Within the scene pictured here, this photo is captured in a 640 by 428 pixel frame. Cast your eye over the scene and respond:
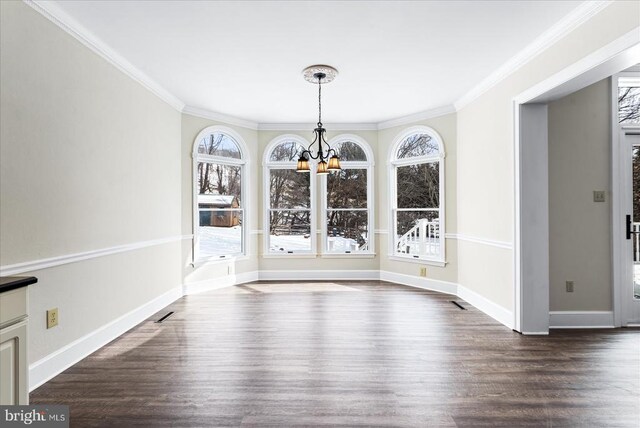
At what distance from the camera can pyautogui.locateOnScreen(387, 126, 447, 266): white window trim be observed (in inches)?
219

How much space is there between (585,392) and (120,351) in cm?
373

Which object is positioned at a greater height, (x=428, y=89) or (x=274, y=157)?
(x=428, y=89)

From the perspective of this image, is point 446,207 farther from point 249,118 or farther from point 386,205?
point 249,118

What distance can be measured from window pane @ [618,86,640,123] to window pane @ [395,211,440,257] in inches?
102

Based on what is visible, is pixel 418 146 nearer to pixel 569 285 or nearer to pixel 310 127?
pixel 310 127

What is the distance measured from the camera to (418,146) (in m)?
5.99

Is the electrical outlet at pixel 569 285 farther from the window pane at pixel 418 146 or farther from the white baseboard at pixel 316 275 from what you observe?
the white baseboard at pixel 316 275

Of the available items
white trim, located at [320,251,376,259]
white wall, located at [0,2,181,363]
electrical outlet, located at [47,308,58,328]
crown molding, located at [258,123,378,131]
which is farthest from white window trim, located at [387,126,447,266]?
electrical outlet, located at [47,308,58,328]

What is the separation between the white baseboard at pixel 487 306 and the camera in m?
3.87

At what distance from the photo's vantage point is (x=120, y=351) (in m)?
3.21

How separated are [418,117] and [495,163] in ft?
6.62

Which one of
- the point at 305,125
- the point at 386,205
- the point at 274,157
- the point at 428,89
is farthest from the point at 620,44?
the point at 274,157


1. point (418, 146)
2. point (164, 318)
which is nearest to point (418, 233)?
point (418, 146)

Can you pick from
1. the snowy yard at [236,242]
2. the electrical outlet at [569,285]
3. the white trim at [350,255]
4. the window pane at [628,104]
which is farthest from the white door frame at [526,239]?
the snowy yard at [236,242]
